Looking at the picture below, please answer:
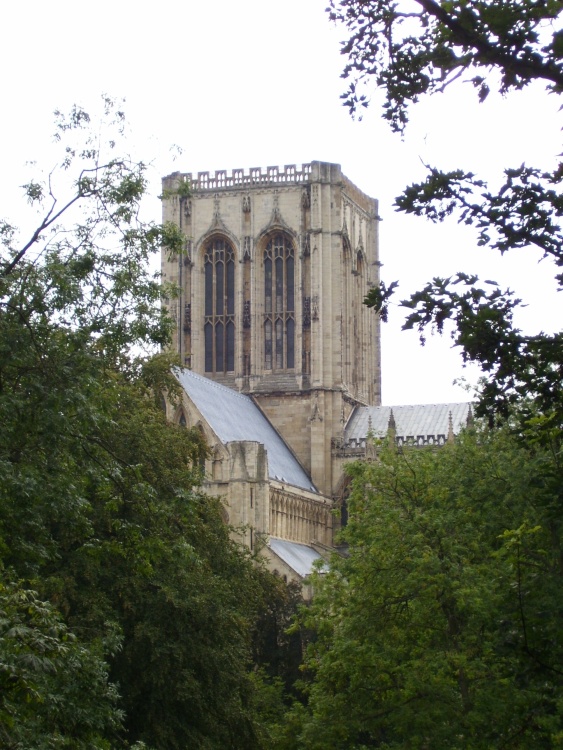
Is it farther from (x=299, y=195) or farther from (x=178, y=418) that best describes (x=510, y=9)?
(x=299, y=195)

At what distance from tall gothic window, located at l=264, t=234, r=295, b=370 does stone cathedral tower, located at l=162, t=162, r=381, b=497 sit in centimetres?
5

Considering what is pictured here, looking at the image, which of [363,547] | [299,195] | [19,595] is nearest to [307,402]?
[299,195]

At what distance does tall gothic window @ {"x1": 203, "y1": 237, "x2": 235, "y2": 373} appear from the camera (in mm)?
72625

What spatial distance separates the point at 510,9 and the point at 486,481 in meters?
18.6

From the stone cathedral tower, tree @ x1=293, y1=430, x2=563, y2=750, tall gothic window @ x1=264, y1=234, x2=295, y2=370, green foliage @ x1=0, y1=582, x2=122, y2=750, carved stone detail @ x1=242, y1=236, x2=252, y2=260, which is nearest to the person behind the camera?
green foliage @ x1=0, y1=582, x2=122, y2=750

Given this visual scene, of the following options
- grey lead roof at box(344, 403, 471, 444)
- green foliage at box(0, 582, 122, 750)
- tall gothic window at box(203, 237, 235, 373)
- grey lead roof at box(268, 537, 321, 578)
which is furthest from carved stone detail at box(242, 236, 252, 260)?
green foliage at box(0, 582, 122, 750)

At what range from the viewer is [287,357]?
71.8 meters

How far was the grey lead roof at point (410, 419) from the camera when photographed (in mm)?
71438

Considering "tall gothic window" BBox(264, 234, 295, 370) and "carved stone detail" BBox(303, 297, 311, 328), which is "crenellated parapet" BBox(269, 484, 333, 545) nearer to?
"tall gothic window" BBox(264, 234, 295, 370)

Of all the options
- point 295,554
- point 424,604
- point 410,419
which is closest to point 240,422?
point 295,554

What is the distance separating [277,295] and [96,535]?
1784 inches

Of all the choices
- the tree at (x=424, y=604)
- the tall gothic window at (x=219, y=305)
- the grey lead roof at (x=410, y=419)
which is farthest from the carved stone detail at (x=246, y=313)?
the tree at (x=424, y=604)

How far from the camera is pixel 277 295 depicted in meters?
72.2

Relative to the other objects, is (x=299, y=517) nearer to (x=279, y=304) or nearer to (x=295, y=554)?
(x=295, y=554)
